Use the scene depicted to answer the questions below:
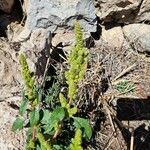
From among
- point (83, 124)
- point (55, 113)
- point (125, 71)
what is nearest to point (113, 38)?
point (125, 71)

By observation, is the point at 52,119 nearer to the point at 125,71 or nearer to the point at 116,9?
the point at 125,71

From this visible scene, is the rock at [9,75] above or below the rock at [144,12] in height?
below

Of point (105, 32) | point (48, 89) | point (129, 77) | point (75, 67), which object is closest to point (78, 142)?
point (75, 67)

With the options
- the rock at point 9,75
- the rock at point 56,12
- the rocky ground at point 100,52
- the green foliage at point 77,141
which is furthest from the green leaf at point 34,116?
the rock at point 56,12

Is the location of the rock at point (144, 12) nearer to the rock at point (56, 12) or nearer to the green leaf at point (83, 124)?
the rock at point (56, 12)

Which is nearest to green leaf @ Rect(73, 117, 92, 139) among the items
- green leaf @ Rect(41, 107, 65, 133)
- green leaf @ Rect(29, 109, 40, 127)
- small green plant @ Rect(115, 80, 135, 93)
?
green leaf @ Rect(41, 107, 65, 133)

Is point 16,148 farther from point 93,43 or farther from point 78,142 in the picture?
point 93,43

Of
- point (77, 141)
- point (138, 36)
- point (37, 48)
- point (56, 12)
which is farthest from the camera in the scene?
point (138, 36)
